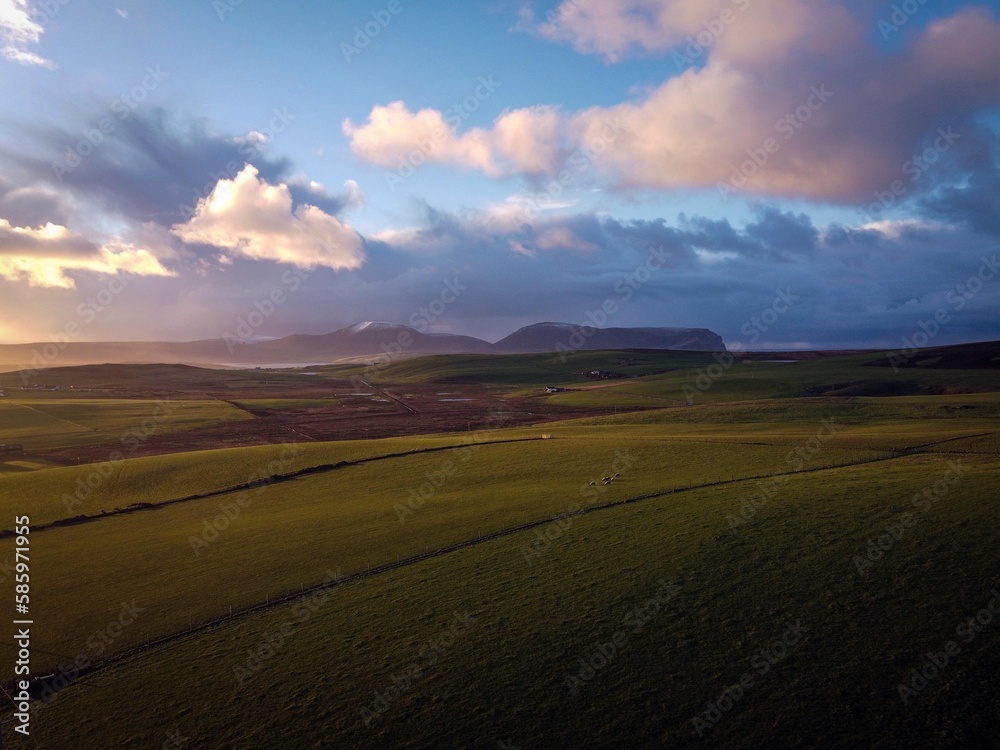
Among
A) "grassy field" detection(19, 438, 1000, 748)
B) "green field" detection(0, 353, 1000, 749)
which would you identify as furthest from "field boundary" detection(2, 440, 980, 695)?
"grassy field" detection(19, 438, 1000, 748)

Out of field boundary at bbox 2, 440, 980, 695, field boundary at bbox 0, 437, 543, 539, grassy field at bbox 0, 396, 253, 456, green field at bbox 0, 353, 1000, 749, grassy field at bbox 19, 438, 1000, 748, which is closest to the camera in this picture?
grassy field at bbox 19, 438, 1000, 748

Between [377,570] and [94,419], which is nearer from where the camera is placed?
[377,570]

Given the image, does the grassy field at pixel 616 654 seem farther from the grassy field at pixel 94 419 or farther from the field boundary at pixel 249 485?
the grassy field at pixel 94 419

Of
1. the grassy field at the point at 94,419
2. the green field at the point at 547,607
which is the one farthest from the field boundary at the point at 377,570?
the grassy field at the point at 94,419

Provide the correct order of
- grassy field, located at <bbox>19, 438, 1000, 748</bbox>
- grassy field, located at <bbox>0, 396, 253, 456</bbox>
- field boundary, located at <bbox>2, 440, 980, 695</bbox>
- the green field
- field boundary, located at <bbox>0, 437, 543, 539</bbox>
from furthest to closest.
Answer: grassy field, located at <bbox>0, 396, 253, 456</bbox>, field boundary, located at <bbox>0, 437, 543, 539</bbox>, field boundary, located at <bbox>2, 440, 980, 695</bbox>, the green field, grassy field, located at <bbox>19, 438, 1000, 748</bbox>

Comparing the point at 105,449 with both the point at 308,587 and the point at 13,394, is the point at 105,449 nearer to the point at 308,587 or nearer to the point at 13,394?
the point at 308,587

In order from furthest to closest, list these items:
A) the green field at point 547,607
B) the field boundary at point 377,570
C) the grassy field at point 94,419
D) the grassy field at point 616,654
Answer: the grassy field at point 94,419
the field boundary at point 377,570
the green field at point 547,607
the grassy field at point 616,654

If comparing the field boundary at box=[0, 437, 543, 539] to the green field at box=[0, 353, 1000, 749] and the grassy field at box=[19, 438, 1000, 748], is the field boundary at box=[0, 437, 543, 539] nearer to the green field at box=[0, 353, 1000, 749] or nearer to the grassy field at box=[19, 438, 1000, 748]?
the green field at box=[0, 353, 1000, 749]

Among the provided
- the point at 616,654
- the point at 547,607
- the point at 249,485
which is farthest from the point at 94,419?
the point at 616,654

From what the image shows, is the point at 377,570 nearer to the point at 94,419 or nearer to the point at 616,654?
the point at 616,654

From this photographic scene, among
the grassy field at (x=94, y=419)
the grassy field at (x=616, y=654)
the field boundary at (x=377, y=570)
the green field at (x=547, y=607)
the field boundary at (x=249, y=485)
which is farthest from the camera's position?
the grassy field at (x=94, y=419)
